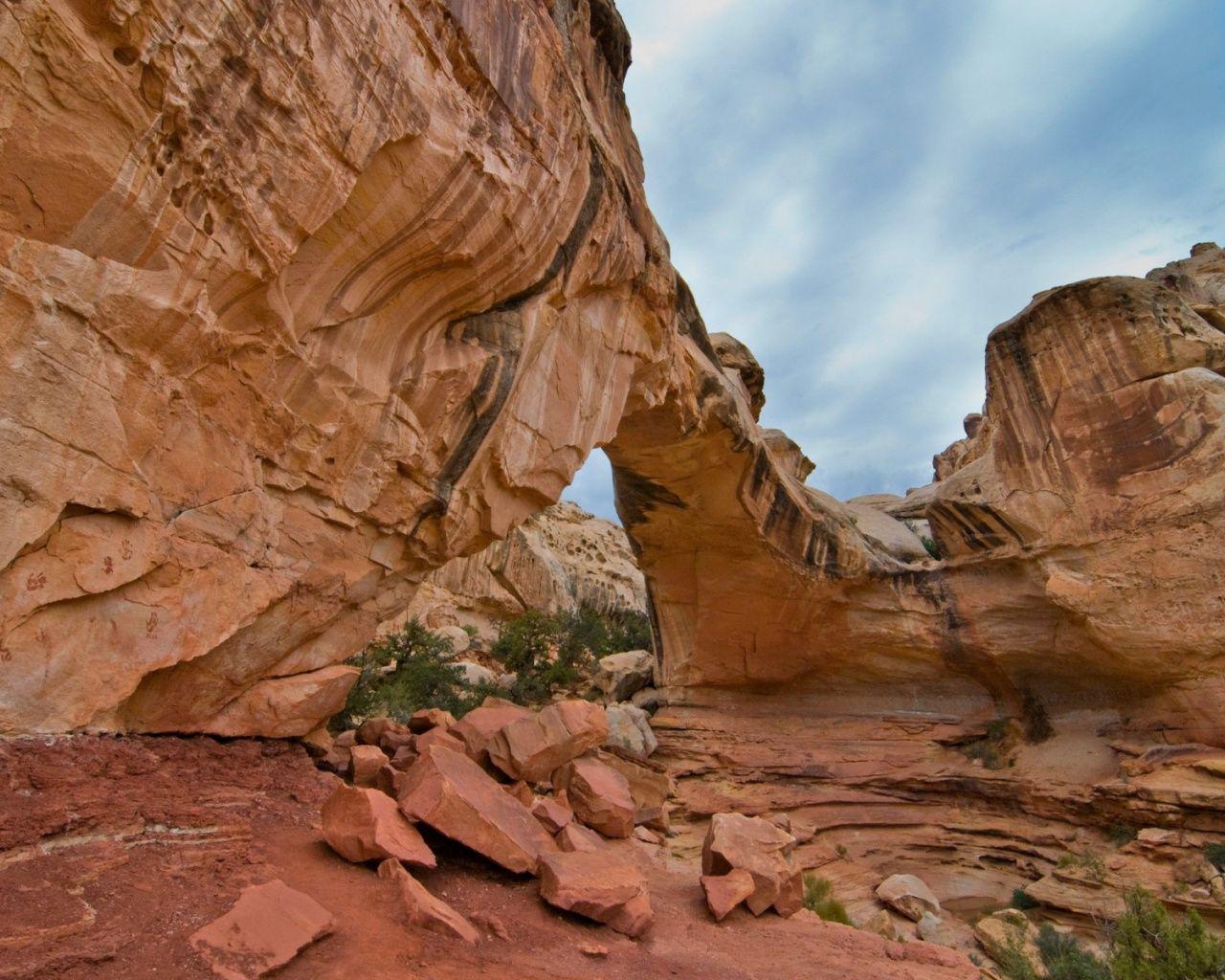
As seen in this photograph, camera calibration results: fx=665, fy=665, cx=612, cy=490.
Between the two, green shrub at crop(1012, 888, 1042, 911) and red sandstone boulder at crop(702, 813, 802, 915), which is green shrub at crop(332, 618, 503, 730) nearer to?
red sandstone boulder at crop(702, 813, 802, 915)

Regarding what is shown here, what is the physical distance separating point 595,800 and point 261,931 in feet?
16.1

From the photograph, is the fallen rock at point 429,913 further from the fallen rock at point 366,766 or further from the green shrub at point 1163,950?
the green shrub at point 1163,950

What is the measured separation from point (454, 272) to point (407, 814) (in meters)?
4.86

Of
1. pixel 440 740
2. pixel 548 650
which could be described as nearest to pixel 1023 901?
pixel 440 740

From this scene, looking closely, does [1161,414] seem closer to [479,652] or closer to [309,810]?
[309,810]

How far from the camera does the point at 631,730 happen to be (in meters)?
14.1

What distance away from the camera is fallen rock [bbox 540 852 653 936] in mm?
4461

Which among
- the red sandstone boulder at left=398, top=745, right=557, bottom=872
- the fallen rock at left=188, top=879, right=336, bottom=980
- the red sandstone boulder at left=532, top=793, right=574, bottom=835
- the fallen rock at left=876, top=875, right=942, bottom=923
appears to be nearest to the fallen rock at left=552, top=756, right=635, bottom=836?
the red sandstone boulder at left=532, top=793, right=574, bottom=835


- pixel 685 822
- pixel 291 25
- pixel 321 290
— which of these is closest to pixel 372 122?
pixel 291 25

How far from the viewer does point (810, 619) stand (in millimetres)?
16094

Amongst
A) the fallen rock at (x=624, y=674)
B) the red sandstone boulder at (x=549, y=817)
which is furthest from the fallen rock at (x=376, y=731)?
the fallen rock at (x=624, y=674)

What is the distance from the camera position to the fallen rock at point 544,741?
23.6ft

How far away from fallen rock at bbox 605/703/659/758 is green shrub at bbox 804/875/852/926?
3.73 metres

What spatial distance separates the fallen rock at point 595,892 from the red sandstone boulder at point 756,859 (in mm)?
1462
